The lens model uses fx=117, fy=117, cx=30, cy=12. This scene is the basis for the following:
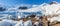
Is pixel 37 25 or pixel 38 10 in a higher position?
pixel 38 10

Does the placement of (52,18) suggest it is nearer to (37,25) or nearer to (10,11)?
(37,25)

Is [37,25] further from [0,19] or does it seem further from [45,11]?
[0,19]

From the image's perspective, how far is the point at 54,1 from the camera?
179 cm

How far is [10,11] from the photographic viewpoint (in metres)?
1.75

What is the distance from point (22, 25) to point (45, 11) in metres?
0.40

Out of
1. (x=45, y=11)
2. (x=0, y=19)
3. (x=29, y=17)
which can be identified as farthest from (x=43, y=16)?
(x=0, y=19)

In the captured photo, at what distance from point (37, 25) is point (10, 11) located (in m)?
0.45

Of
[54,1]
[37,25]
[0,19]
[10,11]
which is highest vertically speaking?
[54,1]

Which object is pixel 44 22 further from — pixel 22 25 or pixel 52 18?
pixel 22 25

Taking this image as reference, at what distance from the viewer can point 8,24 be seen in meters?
1.69

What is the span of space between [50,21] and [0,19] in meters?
0.73

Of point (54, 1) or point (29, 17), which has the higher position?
point (54, 1)

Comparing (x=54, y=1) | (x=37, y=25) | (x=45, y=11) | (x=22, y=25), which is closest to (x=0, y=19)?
(x=22, y=25)

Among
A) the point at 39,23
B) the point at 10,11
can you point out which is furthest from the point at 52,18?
the point at 10,11
